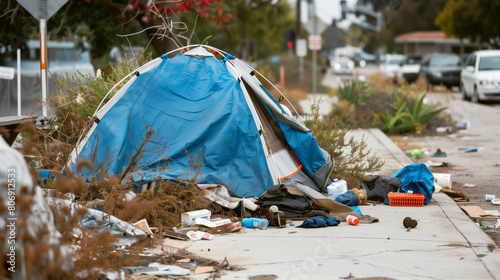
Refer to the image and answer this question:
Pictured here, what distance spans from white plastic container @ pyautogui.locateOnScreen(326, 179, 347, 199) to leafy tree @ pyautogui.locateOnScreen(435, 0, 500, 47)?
3329 centimetres

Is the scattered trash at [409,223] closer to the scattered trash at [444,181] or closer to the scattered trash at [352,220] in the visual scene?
the scattered trash at [352,220]

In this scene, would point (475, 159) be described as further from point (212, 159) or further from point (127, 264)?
point (127, 264)

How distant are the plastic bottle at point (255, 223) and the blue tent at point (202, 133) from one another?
2.34 ft

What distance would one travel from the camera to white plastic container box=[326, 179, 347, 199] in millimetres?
7754

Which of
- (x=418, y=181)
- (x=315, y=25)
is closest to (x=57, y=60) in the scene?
(x=315, y=25)

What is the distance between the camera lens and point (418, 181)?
7.74 metres

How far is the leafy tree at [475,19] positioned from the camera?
38291 mm

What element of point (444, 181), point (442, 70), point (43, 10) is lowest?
point (444, 181)

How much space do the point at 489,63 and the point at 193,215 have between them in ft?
64.8

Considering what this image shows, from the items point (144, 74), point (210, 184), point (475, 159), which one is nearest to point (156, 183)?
point (210, 184)

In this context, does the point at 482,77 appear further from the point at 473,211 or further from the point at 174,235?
the point at 174,235

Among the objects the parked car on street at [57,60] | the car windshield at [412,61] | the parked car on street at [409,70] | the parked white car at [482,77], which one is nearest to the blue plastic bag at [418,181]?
the parked car on street at [57,60]

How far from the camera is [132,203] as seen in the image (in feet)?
20.3

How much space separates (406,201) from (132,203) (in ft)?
10.6
